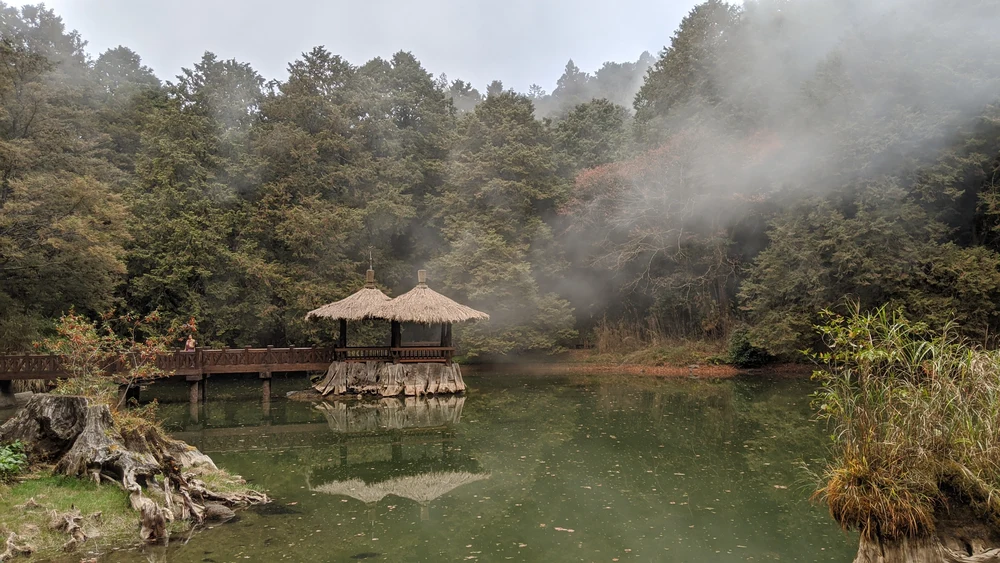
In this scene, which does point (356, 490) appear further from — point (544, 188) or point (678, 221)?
point (544, 188)

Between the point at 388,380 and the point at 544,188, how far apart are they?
1024cm

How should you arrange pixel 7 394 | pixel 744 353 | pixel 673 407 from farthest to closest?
pixel 744 353, pixel 7 394, pixel 673 407

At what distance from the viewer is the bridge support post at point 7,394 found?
13.1 meters

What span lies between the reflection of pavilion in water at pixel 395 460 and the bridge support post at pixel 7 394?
6669 mm

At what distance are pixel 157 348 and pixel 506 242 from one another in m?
13.7

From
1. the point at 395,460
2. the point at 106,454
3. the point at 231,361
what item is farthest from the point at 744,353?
the point at 106,454

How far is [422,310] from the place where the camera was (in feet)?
49.4

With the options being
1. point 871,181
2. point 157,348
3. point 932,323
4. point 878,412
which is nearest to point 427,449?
point 157,348

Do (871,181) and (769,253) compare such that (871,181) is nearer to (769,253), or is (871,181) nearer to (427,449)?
(769,253)

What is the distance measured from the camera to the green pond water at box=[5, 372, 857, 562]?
531cm

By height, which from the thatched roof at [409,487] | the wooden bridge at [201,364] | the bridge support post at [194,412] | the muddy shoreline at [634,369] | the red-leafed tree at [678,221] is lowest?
the thatched roof at [409,487]

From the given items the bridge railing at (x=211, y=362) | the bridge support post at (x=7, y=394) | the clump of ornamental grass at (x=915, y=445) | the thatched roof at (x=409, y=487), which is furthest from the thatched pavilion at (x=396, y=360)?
the clump of ornamental grass at (x=915, y=445)

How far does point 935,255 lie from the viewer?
13867mm

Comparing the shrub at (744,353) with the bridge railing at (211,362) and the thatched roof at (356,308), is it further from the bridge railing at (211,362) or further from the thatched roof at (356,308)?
the bridge railing at (211,362)
